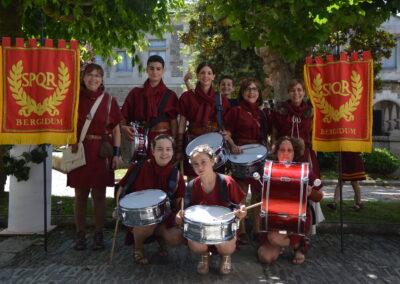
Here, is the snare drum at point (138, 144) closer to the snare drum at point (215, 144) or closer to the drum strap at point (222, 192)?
the snare drum at point (215, 144)

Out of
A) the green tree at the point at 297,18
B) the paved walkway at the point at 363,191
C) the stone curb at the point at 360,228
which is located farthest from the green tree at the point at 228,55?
the stone curb at the point at 360,228

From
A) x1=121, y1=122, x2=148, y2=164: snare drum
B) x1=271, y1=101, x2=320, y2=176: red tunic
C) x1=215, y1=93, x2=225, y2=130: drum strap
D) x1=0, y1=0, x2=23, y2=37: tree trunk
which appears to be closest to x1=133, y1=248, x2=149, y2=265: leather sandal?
x1=121, y1=122, x2=148, y2=164: snare drum

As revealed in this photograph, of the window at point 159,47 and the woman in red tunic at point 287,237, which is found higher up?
the window at point 159,47

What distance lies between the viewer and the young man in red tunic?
14.7 feet

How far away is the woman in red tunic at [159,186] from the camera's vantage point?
3.77 metres

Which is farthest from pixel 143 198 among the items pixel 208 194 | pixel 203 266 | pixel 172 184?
pixel 203 266

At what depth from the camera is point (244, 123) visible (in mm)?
4555

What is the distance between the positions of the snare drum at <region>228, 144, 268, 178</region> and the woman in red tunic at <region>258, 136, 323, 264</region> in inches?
7.0

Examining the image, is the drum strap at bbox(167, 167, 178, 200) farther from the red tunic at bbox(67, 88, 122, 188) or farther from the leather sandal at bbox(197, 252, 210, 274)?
the red tunic at bbox(67, 88, 122, 188)

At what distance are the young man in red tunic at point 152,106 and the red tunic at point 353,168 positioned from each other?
3.14m

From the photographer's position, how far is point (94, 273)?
3650 mm

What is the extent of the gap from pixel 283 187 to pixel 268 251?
779 millimetres

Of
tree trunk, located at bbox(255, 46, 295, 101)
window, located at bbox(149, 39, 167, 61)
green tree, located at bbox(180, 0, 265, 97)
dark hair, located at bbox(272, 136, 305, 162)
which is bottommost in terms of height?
dark hair, located at bbox(272, 136, 305, 162)

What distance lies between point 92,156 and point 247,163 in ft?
5.28
